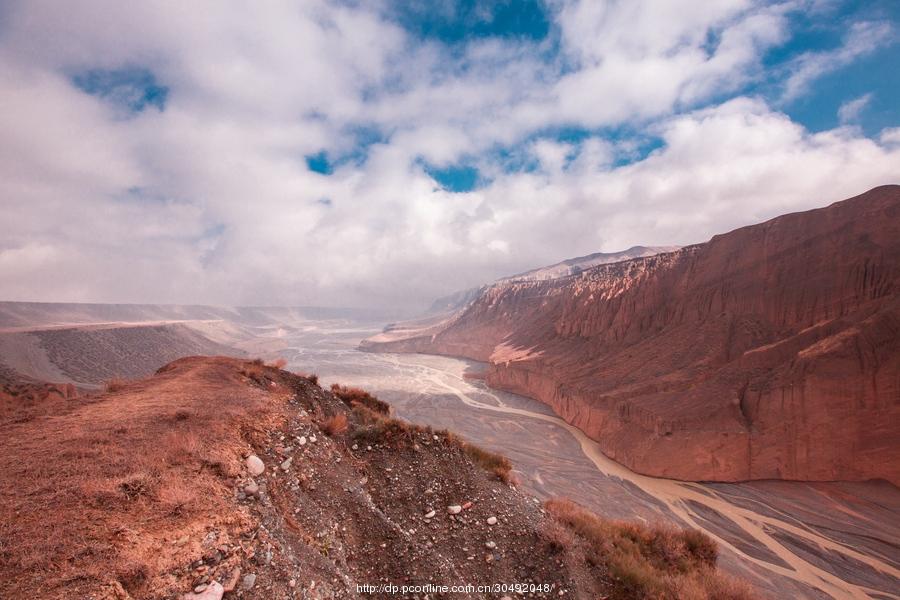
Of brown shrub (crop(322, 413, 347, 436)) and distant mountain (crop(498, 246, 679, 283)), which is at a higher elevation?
distant mountain (crop(498, 246, 679, 283))

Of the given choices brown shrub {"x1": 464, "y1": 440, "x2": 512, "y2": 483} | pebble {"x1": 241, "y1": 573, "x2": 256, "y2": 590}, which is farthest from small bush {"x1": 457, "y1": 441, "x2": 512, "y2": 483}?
pebble {"x1": 241, "y1": 573, "x2": 256, "y2": 590}

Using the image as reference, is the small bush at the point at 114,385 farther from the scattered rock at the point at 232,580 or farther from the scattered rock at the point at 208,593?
the scattered rock at the point at 208,593

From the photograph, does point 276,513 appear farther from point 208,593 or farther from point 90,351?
point 90,351

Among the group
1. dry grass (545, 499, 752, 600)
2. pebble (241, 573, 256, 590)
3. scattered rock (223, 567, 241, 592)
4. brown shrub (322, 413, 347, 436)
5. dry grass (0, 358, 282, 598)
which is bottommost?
dry grass (545, 499, 752, 600)

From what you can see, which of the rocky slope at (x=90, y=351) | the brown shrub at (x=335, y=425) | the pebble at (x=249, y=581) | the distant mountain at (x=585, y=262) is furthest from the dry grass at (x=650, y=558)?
Result: the distant mountain at (x=585, y=262)

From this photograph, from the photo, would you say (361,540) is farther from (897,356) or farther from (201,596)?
(897,356)

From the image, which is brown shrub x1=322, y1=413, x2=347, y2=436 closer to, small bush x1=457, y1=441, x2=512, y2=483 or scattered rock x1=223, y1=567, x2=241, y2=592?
small bush x1=457, y1=441, x2=512, y2=483

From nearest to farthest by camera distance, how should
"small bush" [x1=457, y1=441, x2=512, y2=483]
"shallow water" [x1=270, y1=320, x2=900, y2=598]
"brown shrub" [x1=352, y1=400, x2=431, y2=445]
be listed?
"brown shrub" [x1=352, y1=400, x2=431, y2=445] < "small bush" [x1=457, y1=441, x2=512, y2=483] < "shallow water" [x1=270, y1=320, x2=900, y2=598]
